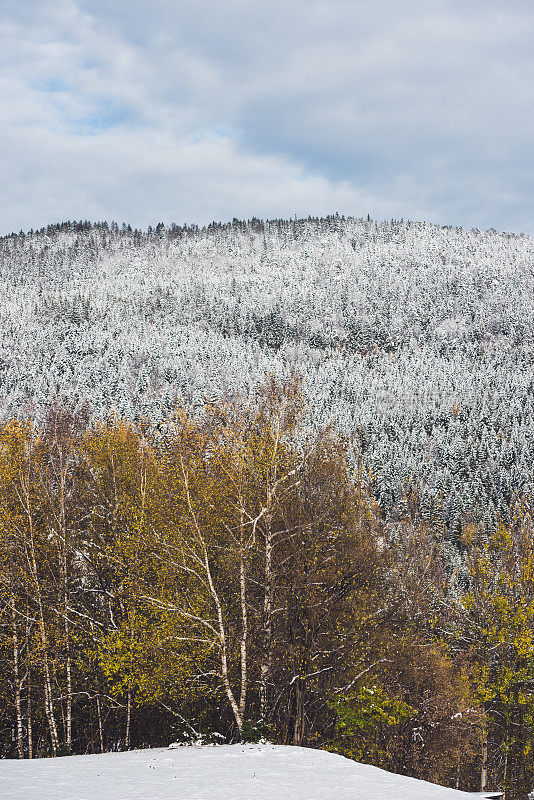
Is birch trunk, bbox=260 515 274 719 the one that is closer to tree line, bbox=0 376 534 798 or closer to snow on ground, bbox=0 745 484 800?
tree line, bbox=0 376 534 798

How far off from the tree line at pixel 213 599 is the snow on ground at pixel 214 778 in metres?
2.13

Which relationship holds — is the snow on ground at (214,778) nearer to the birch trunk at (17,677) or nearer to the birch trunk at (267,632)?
the birch trunk at (267,632)

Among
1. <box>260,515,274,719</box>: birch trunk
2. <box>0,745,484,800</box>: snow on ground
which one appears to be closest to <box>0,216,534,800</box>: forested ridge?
<box>260,515,274,719</box>: birch trunk

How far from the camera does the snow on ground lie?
43.0 feet

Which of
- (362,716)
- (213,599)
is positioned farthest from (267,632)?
(362,716)

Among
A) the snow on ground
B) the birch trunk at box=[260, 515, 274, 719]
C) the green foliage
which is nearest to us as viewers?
the snow on ground

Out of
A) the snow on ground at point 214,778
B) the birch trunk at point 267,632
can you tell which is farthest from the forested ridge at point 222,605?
the snow on ground at point 214,778

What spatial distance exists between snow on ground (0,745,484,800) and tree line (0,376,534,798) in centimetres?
213

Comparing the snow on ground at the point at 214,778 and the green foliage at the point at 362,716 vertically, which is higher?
the snow on ground at the point at 214,778

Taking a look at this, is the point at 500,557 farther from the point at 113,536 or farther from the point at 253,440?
the point at 113,536

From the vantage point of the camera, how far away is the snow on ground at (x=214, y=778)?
13.1 metres

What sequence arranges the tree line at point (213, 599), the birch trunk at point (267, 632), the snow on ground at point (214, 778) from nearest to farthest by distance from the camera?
the snow on ground at point (214, 778) < the birch trunk at point (267, 632) < the tree line at point (213, 599)

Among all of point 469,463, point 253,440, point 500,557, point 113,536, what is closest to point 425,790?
point 253,440

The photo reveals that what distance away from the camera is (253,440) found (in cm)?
2161
